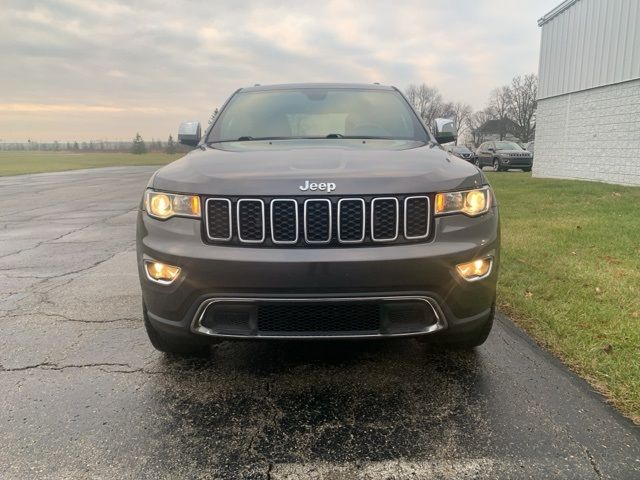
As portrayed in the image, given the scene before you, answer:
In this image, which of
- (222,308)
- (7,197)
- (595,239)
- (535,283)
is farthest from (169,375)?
(7,197)

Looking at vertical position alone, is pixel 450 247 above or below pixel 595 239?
above

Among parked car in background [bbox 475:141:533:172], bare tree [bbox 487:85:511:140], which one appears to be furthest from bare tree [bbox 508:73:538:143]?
parked car in background [bbox 475:141:533:172]


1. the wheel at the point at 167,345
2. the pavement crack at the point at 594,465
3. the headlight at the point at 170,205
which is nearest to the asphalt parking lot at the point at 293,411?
the pavement crack at the point at 594,465

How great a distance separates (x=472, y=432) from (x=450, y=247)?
0.89 meters

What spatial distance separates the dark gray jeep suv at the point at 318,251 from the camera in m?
2.27

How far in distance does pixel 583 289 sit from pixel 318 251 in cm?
301

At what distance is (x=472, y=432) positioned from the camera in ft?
7.41

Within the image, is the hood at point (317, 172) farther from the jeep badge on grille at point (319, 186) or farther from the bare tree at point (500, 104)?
the bare tree at point (500, 104)

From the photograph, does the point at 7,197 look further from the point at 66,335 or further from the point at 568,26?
the point at 568,26

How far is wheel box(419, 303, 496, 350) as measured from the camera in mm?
2568

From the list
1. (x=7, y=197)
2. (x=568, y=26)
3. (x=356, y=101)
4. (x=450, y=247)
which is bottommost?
(x=7, y=197)

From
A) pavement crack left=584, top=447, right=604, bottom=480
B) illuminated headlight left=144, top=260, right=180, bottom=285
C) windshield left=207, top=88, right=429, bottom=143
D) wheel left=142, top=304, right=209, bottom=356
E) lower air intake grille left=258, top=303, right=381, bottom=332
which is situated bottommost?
pavement crack left=584, top=447, right=604, bottom=480

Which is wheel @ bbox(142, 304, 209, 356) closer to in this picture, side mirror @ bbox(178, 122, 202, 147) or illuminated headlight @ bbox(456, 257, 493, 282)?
illuminated headlight @ bbox(456, 257, 493, 282)

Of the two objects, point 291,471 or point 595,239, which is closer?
point 291,471
